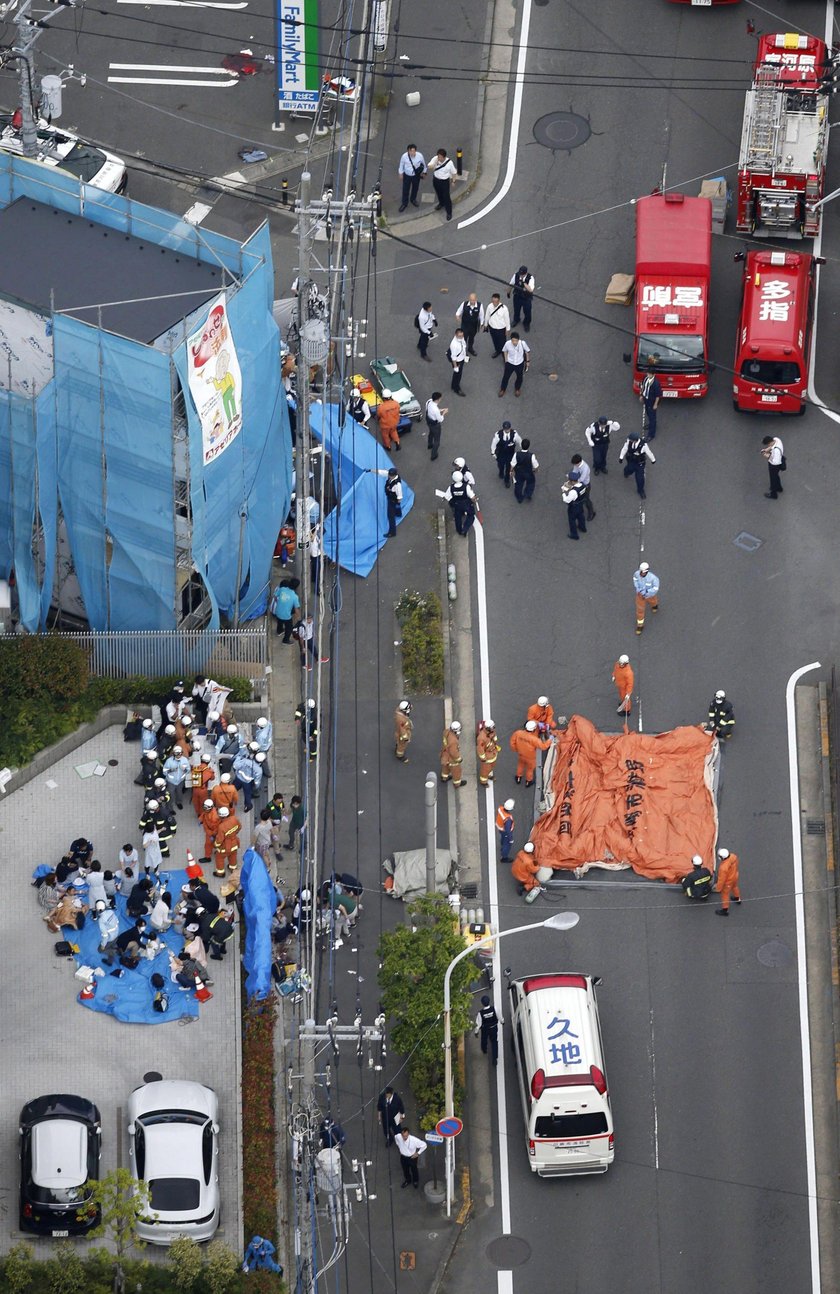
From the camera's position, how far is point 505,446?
62.6 m

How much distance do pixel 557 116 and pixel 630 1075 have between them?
26.5m

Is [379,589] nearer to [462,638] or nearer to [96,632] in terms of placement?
[462,638]

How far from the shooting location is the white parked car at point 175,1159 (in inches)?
1980

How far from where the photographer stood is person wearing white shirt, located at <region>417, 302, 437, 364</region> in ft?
213

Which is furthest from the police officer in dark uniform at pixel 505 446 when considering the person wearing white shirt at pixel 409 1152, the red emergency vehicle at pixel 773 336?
the person wearing white shirt at pixel 409 1152

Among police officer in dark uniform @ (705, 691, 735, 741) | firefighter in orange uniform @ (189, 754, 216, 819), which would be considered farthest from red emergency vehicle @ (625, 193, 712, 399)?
firefighter in orange uniform @ (189, 754, 216, 819)

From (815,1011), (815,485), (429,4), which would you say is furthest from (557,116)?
(815,1011)

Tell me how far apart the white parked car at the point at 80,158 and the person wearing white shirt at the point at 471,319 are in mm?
8675

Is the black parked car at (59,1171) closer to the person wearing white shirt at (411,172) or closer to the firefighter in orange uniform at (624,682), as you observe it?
the firefighter in orange uniform at (624,682)

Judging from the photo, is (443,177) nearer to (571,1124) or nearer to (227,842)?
(227,842)

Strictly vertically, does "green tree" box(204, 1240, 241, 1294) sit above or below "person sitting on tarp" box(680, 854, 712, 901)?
below

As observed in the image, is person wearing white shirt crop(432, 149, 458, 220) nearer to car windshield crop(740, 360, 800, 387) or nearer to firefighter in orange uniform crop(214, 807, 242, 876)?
car windshield crop(740, 360, 800, 387)

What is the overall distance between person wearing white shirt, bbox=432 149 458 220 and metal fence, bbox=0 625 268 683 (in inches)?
545

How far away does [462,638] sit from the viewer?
60906 mm
